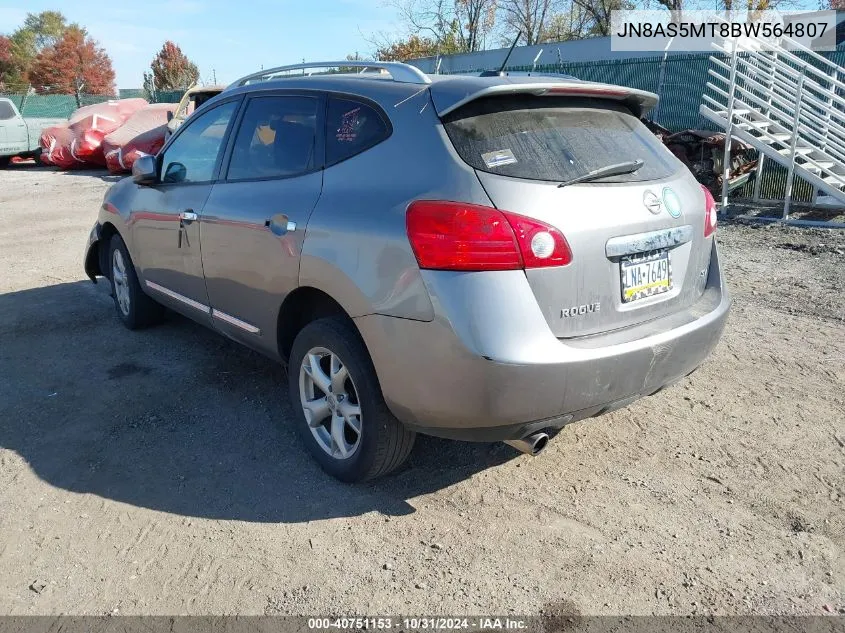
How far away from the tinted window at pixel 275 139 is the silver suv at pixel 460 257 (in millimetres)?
13

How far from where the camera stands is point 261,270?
366 cm

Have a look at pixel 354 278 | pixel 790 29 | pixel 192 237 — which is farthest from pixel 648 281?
pixel 790 29

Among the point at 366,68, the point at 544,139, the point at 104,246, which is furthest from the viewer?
the point at 104,246

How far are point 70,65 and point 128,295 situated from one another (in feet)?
215

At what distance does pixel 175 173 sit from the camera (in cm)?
470

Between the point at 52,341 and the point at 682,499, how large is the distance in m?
4.63

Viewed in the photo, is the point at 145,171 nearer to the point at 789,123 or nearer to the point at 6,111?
the point at 789,123

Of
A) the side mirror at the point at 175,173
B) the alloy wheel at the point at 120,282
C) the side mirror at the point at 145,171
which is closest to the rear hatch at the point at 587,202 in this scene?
the side mirror at the point at 175,173

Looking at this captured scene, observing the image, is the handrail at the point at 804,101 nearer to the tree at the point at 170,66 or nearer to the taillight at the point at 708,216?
the taillight at the point at 708,216

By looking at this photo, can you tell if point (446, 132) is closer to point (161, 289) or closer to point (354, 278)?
point (354, 278)

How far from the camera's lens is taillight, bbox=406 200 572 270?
Answer: 106 inches

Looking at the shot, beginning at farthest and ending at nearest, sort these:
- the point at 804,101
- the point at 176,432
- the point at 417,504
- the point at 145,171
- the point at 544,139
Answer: the point at 804,101, the point at 145,171, the point at 176,432, the point at 417,504, the point at 544,139

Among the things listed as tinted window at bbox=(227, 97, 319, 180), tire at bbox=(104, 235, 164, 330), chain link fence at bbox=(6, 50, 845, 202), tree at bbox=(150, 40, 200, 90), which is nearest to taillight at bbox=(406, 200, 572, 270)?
tinted window at bbox=(227, 97, 319, 180)

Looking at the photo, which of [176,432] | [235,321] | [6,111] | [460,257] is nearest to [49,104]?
[6,111]
